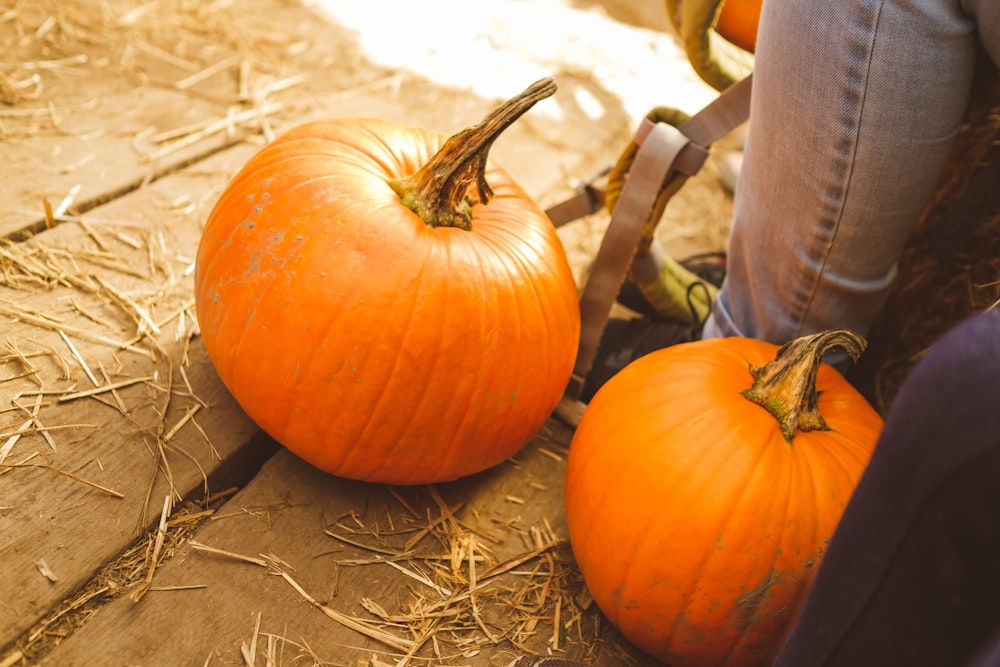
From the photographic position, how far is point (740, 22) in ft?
5.33

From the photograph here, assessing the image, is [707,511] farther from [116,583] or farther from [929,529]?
[116,583]

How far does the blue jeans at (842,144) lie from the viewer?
1145 millimetres

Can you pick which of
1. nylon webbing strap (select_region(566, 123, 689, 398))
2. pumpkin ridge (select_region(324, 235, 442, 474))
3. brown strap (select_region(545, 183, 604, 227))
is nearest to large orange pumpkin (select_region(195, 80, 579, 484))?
pumpkin ridge (select_region(324, 235, 442, 474))

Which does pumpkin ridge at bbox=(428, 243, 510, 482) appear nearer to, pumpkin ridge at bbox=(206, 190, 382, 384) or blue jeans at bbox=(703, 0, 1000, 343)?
pumpkin ridge at bbox=(206, 190, 382, 384)

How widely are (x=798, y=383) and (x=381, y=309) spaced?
0.64 metres

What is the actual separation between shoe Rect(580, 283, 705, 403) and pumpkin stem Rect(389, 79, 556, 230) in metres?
0.51

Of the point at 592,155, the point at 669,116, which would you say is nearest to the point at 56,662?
the point at 669,116

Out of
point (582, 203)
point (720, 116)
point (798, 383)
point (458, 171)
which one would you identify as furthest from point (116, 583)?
point (720, 116)

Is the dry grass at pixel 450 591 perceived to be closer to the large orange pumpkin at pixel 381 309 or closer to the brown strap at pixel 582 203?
the large orange pumpkin at pixel 381 309

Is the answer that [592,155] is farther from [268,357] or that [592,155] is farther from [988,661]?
[988,661]

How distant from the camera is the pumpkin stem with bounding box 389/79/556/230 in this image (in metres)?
1.27

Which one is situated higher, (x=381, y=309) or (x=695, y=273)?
(x=381, y=309)

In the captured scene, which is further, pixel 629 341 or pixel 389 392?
pixel 629 341

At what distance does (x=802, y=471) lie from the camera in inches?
44.4
